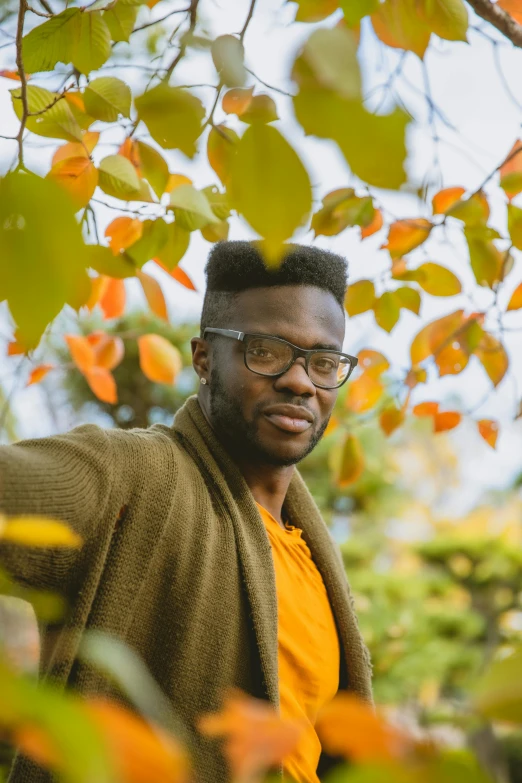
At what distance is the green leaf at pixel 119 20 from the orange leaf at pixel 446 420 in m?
1.02

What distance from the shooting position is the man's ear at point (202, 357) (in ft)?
4.74

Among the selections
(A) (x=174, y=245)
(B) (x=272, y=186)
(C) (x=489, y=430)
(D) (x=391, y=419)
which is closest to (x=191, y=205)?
(A) (x=174, y=245)

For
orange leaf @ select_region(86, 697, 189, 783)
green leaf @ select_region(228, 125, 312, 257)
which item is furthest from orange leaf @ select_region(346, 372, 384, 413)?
orange leaf @ select_region(86, 697, 189, 783)

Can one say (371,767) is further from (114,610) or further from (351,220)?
(351,220)

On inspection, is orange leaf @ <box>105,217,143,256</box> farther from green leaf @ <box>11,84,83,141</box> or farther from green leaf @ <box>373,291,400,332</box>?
green leaf @ <box>373,291,400,332</box>

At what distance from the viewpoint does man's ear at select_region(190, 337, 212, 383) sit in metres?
1.44

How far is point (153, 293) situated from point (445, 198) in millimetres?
568

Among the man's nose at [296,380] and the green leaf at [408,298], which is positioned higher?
the green leaf at [408,298]

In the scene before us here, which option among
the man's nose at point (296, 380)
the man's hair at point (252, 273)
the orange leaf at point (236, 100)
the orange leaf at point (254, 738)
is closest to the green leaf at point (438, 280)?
the man's hair at point (252, 273)

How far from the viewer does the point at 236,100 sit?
1093 mm

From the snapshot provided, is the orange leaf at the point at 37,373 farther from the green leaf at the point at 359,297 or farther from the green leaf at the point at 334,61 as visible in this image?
the green leaf at the point at 334,61

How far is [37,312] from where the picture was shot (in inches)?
13.2

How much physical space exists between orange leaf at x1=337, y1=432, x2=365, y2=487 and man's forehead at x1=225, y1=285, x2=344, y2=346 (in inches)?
18.3

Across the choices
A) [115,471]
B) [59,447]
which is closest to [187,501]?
[115,471]
